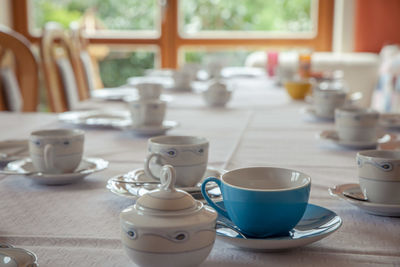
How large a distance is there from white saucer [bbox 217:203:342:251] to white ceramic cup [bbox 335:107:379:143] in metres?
0.51

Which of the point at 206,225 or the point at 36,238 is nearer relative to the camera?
the point at 206,225

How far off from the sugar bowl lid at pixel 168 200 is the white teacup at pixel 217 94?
1.27m

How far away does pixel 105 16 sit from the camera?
4961 mm

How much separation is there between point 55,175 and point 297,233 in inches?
15.6

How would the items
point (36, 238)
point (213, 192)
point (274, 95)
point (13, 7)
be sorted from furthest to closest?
1. point (13, 7)
2. point (274, 95)
3. point (213, 192)
4. point (36, 238)

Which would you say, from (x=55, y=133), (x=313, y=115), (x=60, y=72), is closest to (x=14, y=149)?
(x=55, y=133)

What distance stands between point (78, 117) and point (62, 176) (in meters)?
0.68

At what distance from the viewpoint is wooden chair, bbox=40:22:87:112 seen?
90.7 inches

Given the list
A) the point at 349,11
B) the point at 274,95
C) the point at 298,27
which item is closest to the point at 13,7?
the point at 298,27

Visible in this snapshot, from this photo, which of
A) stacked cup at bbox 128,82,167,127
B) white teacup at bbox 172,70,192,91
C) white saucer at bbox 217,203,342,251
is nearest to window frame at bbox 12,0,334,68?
white teacup at bbox 172,70,192,91

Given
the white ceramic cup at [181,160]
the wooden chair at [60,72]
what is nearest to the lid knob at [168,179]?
the white ceramic cup at [181,160]

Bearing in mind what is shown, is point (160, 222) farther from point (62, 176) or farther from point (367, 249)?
point (62, 176)

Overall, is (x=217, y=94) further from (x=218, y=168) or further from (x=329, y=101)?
(x=218, y=168)

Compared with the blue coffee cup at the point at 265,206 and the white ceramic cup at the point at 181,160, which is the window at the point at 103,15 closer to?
the white ceramic cup at the point at 181,160
